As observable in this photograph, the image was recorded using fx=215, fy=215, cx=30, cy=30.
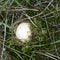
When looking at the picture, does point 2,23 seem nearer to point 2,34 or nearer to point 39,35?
point 2,34

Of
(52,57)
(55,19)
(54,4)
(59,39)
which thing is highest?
(54,4)

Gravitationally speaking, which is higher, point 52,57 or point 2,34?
point 2,34

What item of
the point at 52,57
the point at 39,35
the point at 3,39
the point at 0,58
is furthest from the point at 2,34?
the point at 52,57
